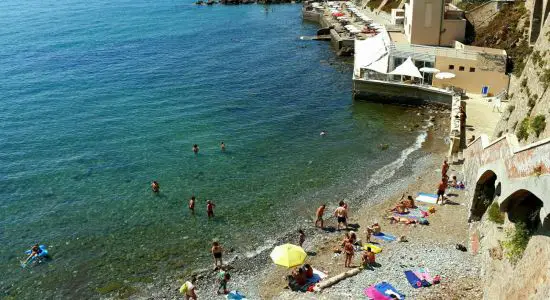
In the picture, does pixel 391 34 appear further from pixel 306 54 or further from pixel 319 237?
pixel 319 237

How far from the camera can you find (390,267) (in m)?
21.8

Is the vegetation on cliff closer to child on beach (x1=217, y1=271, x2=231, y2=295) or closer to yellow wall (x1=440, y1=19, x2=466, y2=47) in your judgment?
yellow wall (x1=440, y1=19, x2=466, y2=47)

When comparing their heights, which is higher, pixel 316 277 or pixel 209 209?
pixel 209 209

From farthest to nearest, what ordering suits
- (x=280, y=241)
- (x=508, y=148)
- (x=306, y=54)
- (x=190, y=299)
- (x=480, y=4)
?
1. (x=306, y=54)
2. (x=480, y=4)
3. (x=280, y=241)
4. (x=190, y=299)
5. (x=508, y=148)


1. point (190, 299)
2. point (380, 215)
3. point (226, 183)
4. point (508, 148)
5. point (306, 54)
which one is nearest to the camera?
point (508, 148)

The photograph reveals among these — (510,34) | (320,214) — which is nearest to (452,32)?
(510,34)

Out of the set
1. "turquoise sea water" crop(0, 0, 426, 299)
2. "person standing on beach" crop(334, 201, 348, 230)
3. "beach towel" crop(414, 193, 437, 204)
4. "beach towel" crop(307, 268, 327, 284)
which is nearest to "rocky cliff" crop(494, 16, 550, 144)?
"beach towel" crop(414, 193, 437, 204)

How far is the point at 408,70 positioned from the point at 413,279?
82.3 feet

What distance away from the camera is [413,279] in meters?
20.6

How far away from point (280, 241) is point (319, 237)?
6.79 ft

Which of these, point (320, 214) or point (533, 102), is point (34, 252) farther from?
point (533, 102)

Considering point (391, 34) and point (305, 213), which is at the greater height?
point (391, 34)

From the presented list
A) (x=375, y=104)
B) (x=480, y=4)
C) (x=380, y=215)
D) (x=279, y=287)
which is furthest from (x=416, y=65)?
(x=279, y=287)

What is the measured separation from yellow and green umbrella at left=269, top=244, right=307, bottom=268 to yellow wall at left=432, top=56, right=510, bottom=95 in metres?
26.1
